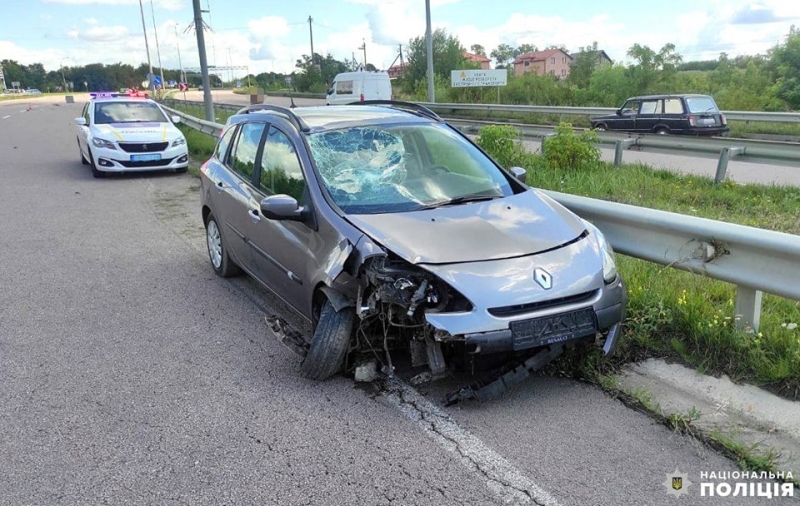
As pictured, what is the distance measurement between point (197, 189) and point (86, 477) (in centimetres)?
943

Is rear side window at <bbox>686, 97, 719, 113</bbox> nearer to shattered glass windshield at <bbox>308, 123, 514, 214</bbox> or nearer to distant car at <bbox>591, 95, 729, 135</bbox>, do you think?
distant car at <bbox>591, 95, 729, 135</bbox>

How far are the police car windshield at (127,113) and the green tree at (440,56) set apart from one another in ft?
110

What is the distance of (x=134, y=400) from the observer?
3.89 m

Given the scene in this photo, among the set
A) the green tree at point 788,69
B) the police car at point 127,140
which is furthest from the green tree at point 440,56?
the police car at point 127,140

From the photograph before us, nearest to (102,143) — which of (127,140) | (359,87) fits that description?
(127,140)

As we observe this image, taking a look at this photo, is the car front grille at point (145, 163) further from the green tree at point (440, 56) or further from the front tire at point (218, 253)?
the green tree at point (440, 56)

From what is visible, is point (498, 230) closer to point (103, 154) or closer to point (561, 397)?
point (561, 397)

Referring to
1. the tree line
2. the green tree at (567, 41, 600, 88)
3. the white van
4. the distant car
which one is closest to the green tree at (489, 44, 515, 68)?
the tree line

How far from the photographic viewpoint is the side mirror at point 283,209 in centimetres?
415

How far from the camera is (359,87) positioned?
29.8m

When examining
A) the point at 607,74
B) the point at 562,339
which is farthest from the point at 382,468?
the point at 607,74

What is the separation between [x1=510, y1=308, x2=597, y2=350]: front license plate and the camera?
3.43 metres

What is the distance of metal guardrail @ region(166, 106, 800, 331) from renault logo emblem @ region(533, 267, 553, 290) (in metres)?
1.40

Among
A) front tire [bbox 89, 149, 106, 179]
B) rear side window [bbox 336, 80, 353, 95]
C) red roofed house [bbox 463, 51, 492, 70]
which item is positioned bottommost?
front tire [bbox 89, 149, 106, 179]
